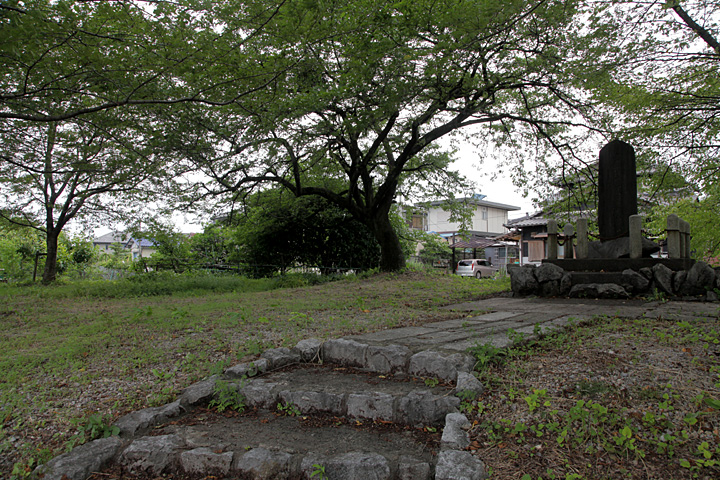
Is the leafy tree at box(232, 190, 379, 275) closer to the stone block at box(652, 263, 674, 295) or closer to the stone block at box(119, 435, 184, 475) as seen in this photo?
the stone block at box(652, 263, 674, 295)

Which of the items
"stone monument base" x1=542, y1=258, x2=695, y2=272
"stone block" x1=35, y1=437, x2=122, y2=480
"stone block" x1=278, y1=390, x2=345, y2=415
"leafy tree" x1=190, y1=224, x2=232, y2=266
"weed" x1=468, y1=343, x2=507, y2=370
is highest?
"leafy tree" x1=190, y1=224, x2=232, y2=266

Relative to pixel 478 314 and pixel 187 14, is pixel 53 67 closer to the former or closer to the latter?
pixel 187 14

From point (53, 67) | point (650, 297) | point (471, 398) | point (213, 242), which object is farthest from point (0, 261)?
point (650, 297)

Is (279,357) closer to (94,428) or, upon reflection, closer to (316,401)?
(316,401)

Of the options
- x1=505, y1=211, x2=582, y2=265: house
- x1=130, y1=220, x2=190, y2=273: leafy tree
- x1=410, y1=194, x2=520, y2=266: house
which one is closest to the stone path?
x1=130, y1=220, x2=190, y2=273: leafy tree

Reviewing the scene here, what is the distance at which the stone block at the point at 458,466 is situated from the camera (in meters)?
1.99

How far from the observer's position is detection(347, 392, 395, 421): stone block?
278 cm

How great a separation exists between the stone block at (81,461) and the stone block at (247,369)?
3.21 ft

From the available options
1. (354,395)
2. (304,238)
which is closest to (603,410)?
(354,395)

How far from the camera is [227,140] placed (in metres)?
8.59

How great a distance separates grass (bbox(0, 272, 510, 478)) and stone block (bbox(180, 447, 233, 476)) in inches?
30.1

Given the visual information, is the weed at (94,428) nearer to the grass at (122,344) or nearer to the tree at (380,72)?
the grass at (122,344)

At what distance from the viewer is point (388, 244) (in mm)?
12648

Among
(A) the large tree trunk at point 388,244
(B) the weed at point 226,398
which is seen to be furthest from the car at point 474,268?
(B) the weed at point 226,398
